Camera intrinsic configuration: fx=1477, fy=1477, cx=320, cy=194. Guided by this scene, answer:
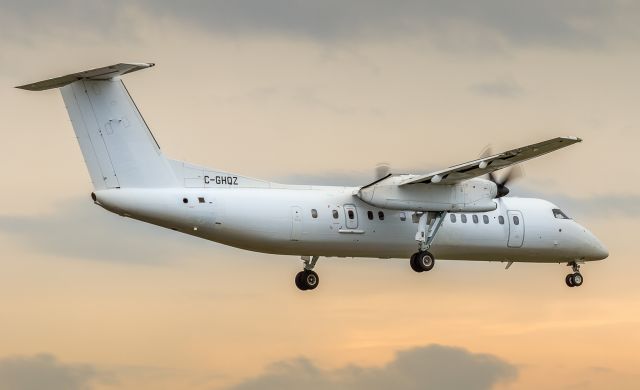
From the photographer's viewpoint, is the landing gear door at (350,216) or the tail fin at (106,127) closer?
the tail fin at (106,127)

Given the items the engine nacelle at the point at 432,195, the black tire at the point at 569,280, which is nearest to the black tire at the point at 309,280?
the engine nacelle at the point at 432,195

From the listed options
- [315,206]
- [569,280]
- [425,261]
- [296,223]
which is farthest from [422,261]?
[569,280]

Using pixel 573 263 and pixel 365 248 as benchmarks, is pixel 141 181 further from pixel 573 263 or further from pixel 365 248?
pixel 573 263

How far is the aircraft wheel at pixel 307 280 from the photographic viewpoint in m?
48.9

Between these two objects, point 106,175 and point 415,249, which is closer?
point 106,175

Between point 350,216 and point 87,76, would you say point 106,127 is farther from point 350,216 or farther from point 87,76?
point 350,216

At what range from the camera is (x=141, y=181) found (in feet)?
138

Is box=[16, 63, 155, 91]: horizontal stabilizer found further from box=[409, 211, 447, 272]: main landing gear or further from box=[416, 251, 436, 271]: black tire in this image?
box=[416, 251, 436, 271]: black tire

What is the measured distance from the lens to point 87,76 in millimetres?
41469

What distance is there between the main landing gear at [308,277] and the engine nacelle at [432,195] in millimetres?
3803

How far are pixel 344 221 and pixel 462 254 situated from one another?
517 centimetres

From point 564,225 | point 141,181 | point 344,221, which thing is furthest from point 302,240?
point 564,225

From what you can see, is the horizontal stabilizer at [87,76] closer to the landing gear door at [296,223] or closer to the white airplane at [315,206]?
the white airplane at [315,206]

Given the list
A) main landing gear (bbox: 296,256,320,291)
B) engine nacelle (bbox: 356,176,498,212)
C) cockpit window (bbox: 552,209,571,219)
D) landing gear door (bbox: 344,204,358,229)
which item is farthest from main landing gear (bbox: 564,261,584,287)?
landing gear door (bbox: 344,204,358,229)
